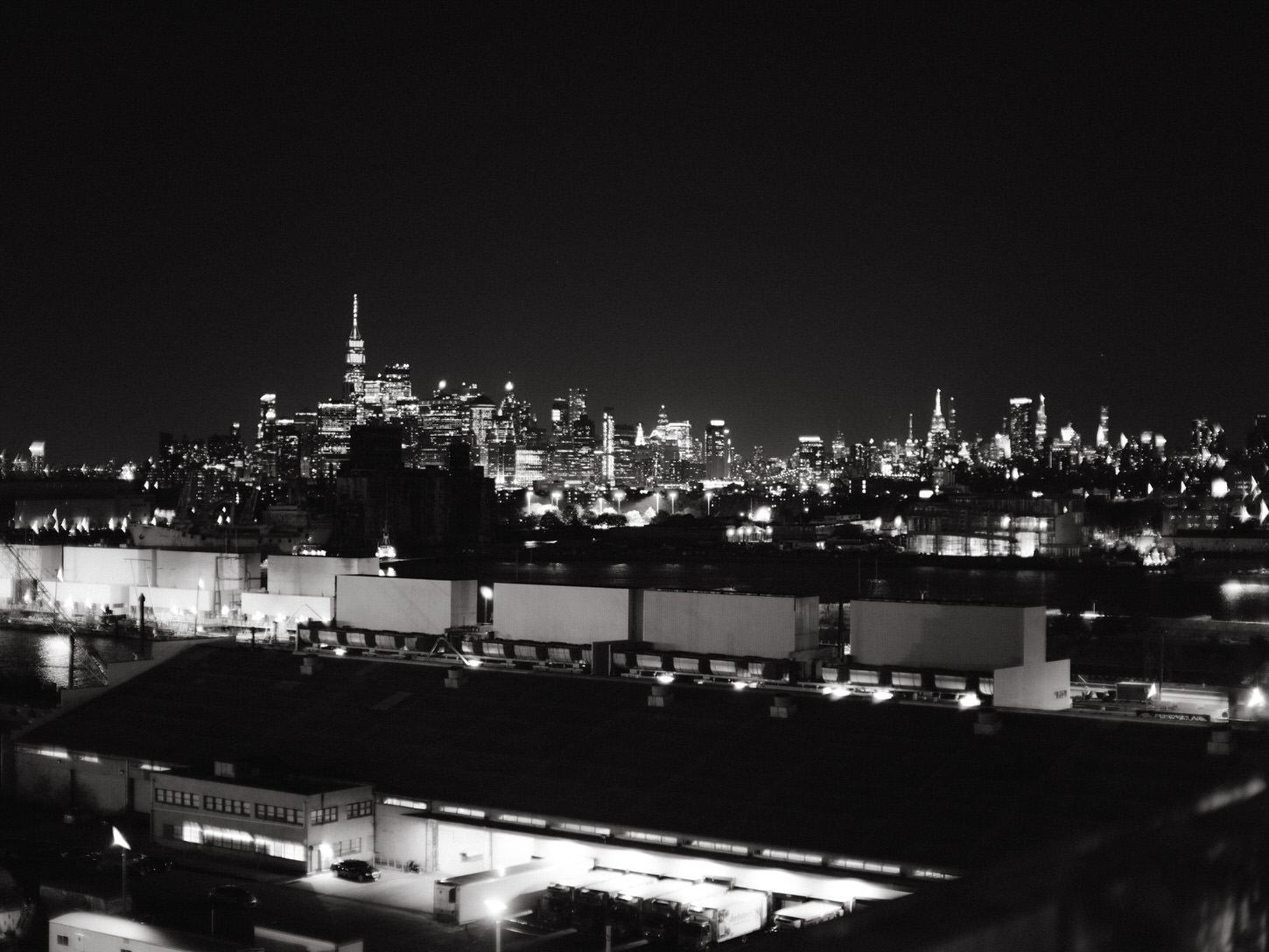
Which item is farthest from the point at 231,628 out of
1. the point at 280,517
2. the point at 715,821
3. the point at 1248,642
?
the point at 280,517

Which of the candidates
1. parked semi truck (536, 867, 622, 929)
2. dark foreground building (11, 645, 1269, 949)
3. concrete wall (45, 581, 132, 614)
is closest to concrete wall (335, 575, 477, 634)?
dark foreground building (11, 645, 1269, 949)

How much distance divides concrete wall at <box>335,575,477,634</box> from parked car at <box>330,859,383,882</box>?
675cm

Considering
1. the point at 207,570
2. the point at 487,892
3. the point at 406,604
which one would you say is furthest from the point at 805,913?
the point at 207,570

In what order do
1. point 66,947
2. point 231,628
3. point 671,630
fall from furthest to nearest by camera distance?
1. point 231,628
2. point 671,630
3. point 66,947

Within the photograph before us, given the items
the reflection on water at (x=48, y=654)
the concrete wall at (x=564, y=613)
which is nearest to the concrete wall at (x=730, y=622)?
the concrete wall at (x=564, y=613)

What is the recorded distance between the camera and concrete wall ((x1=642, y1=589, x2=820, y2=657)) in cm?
1266

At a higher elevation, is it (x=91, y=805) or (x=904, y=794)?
(x=904, y=794)

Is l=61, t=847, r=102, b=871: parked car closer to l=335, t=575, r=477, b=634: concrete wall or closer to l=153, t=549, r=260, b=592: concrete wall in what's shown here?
l=335, t=575, r=477, b=634: concrete wall

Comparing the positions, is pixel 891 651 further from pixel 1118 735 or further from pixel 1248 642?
pixel 1248 642

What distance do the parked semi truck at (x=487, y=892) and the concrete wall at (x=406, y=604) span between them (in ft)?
24.7

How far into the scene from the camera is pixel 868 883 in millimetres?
7332

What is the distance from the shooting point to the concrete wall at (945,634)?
11242 mm

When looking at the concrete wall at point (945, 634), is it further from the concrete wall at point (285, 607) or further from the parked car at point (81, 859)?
Answer: the concrete wall at point (285, 607)

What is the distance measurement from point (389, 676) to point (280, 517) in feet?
139
